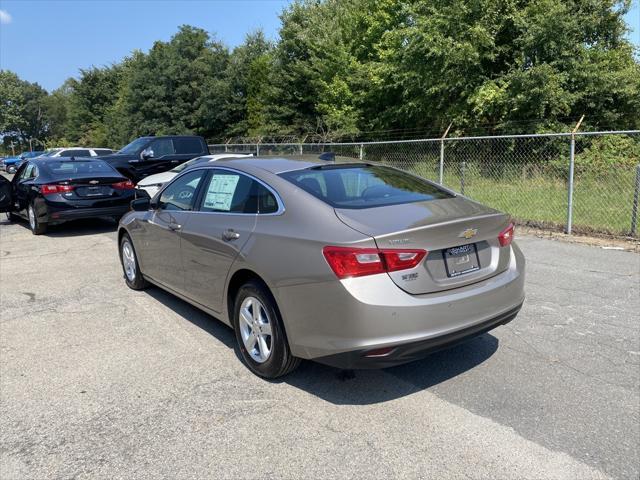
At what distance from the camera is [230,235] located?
12.8 feet

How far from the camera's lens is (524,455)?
282cm

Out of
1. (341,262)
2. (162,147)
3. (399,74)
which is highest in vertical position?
(399,74)

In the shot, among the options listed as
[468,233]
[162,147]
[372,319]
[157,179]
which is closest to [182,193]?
[372,319]

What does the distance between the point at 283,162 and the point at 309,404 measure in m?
1.98

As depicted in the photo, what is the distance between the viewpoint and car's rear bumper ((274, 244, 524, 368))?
3.02 meters

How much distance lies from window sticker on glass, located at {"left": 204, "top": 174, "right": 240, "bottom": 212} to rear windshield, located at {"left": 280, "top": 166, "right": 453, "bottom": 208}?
1.79 feet

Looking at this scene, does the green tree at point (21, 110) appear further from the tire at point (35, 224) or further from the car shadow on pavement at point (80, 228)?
the tire at point (35, 224)

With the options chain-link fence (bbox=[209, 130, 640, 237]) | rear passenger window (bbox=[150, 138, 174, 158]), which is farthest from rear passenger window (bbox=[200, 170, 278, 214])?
rear passenger window (bbox=[150, 138, 174, 158])

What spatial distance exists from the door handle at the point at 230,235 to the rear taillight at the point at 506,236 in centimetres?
192

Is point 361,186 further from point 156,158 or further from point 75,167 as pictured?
point 156,158

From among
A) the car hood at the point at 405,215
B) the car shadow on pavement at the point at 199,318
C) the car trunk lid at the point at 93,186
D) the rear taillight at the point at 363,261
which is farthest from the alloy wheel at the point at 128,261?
the car trunk lid at the point at 93,186

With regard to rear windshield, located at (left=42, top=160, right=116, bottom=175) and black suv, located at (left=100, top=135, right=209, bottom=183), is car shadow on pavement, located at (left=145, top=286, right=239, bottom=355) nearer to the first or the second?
rear windshield, located at (left=42, top=160, right=116, bottom=175)

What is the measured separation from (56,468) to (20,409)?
87cm

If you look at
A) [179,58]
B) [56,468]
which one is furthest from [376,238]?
[179,58]
